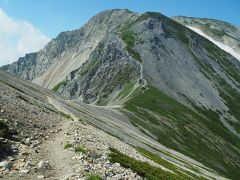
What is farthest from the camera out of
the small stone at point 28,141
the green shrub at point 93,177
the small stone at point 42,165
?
the small stone at point 28,141

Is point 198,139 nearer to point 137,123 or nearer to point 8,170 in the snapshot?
→ point 137,123

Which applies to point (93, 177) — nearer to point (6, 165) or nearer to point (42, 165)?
point (42, 165)

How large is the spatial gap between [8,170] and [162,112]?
175308mm

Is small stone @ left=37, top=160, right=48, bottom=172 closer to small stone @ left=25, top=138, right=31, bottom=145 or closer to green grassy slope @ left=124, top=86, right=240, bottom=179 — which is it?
small stone @ left=25, top=138, right=31, bottom=145

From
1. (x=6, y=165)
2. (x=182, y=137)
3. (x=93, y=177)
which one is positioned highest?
(x=182, y=137)

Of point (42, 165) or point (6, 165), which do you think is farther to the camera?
point (42, 165)

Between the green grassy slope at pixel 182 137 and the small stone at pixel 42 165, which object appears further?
the green grassy slope at pixel 182 137

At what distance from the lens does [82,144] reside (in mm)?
35062


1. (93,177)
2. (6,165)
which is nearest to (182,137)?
(6,165)

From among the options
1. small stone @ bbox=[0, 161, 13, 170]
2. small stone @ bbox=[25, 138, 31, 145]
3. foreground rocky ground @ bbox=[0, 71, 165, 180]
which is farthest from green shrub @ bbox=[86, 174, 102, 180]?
small stone @ bbox=[25, 138, 31, 145]

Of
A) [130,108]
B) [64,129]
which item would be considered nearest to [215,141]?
[130,108]

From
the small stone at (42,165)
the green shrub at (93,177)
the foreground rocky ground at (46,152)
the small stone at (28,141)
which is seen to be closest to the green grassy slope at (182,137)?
the foreground rocky ground at (46,152)

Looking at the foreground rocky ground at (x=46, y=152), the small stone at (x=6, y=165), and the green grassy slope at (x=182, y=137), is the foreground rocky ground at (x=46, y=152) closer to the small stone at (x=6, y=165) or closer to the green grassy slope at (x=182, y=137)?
the small stone at (x=6, y=165)

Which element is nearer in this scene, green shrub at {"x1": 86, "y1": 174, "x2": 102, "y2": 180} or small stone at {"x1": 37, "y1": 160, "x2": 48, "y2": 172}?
green shrub at {"x1": 86, "y1": 174, "x2": 102, "y2": 180}
